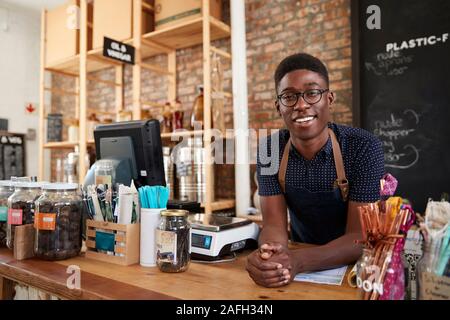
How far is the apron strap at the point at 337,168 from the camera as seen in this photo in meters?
1.43

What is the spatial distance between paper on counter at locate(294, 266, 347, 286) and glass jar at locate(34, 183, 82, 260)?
741 millimetres

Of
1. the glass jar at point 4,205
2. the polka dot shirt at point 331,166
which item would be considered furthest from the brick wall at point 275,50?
the glass jar at point 4,205

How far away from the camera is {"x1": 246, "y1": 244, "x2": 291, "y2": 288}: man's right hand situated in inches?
36.5

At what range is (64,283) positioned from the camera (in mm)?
959

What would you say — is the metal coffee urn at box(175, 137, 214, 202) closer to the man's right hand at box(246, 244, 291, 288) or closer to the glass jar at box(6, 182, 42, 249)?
the glass jar at box(6, 182, 42, 249)

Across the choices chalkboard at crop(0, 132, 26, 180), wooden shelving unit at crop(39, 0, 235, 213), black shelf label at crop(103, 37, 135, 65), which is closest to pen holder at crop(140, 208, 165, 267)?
wooden shelving unit at crop(39, 0, 235, 213)

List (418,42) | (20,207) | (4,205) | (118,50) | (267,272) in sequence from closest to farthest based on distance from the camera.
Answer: (267,272), (20,207), (4,205), (418,42), (118,50)

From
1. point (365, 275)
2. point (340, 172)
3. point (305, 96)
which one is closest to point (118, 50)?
point (305, 96)

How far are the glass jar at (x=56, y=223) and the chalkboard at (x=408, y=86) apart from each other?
2.02 m

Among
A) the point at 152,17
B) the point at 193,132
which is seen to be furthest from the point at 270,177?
the point at 152,17

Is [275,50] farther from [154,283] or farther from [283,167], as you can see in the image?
[154,283]

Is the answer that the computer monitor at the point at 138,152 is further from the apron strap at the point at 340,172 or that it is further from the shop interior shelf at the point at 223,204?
the shop interior shelf at the point at 223,204

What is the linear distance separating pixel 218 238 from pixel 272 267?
1.01 ft

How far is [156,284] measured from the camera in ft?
3.10
